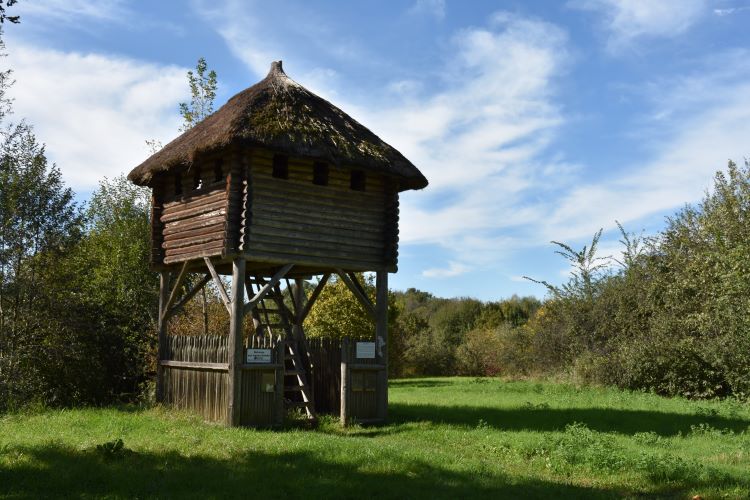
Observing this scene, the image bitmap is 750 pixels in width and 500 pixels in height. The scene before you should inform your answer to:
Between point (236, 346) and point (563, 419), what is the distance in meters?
7.47

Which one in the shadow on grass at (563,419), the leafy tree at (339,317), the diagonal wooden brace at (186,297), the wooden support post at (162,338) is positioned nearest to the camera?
the shadow on grass at (563,419)

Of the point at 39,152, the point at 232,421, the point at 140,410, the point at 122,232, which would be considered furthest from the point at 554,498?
the point at 122,232

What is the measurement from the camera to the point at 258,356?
1491 centimetres

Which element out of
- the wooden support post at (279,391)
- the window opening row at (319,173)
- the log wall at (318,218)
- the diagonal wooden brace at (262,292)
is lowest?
the wooden support post at (279,391)

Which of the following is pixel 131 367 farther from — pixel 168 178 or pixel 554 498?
pixel 554 498

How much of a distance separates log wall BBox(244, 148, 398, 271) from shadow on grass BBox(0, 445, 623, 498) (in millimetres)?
5816

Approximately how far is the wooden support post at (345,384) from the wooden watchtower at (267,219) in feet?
0.26

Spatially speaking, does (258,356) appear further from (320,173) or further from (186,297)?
(320,173)

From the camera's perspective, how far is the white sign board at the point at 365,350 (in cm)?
1645

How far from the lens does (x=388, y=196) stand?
17375 mm

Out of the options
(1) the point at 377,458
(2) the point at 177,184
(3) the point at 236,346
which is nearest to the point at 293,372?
(3) the point at 236,346

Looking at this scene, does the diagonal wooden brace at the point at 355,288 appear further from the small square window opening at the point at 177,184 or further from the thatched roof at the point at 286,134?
the small square window opening at the point at 177,184

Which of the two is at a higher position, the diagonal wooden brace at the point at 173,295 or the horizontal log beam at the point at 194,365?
the diagonal wooden brace at the point at 173,295

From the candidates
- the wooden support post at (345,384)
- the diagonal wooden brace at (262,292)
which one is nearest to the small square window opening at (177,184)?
the diagonal wooden brace at (262,292)
